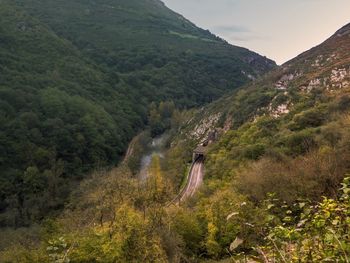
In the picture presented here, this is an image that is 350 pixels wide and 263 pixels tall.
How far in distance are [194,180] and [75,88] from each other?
66.7 m

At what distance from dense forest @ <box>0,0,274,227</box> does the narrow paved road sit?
59.6 feet

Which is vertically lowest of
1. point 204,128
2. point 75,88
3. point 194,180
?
point 194,180

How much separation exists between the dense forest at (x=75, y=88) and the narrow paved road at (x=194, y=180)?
1816 centimetres

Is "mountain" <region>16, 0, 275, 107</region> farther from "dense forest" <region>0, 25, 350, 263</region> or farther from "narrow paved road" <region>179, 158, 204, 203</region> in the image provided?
"dense forest" <region>0, 25, 350, 263</region>

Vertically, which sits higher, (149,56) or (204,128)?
(149,56)

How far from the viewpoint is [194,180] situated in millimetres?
46812

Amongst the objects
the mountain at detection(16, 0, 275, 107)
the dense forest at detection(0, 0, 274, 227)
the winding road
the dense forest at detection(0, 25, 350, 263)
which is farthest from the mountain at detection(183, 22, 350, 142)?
→ the mountain at detection(16, 0, 275, 107)

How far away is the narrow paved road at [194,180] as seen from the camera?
4221 cm

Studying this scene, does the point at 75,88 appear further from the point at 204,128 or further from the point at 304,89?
the point at 304,89

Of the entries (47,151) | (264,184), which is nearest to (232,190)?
(264,184)

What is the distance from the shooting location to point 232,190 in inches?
1072

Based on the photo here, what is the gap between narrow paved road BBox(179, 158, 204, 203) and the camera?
4221 cm

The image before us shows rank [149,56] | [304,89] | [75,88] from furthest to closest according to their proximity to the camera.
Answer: [149,56] < [75,88] < [304,89]

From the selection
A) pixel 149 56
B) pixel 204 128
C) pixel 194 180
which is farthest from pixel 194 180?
pixel 149 56
